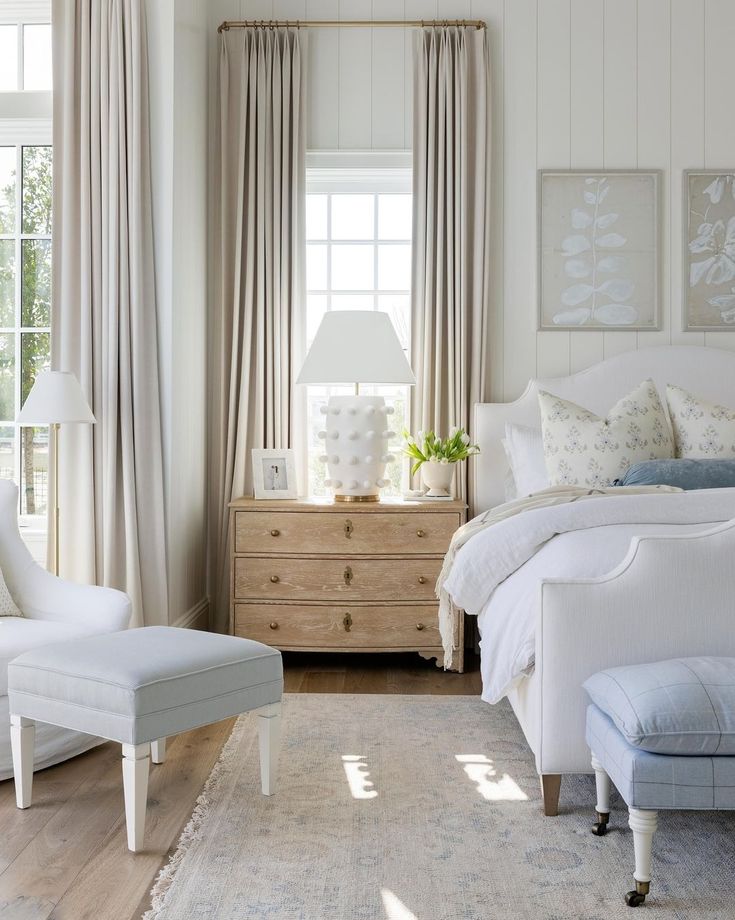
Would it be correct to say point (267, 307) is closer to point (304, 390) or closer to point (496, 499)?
point (304, 390)

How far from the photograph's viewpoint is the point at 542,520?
2.50 m

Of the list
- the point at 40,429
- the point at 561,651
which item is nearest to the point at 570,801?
the point at 561,651

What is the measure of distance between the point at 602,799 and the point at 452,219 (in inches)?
106

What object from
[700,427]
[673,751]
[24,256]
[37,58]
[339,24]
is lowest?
[673,751]

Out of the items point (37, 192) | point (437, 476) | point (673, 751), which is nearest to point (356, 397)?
point (437, 476)

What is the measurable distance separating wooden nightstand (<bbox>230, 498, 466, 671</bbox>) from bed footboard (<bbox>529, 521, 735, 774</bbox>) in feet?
5.06

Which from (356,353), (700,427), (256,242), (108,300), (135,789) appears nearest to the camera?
(135,789)

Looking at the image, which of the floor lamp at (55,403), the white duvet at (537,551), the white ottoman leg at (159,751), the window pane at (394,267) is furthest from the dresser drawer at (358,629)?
the window pane at (394,267)

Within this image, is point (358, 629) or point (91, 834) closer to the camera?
point (91, 834)

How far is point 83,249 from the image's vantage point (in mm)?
3422

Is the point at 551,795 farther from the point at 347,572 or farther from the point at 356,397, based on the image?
the point at 356,397

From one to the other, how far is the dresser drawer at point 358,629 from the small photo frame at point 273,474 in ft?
1.74

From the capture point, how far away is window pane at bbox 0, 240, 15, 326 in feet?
12.7

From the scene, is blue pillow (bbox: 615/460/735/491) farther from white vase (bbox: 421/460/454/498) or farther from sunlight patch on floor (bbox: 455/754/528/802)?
sunlight patch on floor (bbox: 455/754/528/802)
